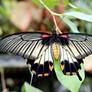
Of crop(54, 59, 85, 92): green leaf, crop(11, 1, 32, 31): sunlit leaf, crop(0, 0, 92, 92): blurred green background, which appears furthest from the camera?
crop(11, 1, 32, 31): sunlit leaf

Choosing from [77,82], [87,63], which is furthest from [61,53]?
[87,63]

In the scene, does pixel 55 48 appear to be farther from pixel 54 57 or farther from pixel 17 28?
pixel 17 28

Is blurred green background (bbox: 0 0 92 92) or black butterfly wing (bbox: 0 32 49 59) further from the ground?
black butterfly wing (bbox: 0 32 49 59)

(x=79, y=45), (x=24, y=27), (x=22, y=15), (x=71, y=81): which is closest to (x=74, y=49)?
(x=79, y=45)

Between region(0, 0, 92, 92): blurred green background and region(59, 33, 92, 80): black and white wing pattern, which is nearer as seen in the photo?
region(59, 33, 92, 80): black and white wing pattern

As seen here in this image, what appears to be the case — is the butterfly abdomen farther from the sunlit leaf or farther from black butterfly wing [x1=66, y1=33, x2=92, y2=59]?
the sunlit leaf

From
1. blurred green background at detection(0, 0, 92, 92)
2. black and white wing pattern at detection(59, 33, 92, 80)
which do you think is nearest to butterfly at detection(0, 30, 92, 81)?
black and white wing pattern at detection(59, 33, 92, 80)

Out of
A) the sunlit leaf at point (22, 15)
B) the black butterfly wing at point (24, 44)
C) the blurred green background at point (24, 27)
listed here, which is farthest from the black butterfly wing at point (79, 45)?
the sunlit leaf at point (22, 15)

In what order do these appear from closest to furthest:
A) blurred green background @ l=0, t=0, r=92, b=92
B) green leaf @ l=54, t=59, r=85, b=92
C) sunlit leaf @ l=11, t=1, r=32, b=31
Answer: green leaf @ l=54, t=59, r=85, b=92 < blurred green background @ l=0, t=0, r=92, b=92 < sunlit leaf @ l=11, t=1, r=32, b=31
